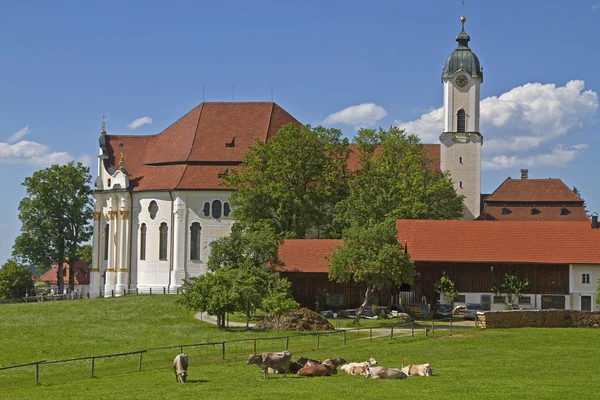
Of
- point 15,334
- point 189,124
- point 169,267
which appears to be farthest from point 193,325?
point 189,124

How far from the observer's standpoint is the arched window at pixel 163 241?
76.4m

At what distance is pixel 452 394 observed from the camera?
22625mm

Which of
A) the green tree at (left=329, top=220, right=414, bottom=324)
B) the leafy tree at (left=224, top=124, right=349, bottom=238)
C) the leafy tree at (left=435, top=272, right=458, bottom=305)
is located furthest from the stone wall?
the leafy tree at (left=224, top=124, right=349, bottom=238)

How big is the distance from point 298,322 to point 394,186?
80.6ft

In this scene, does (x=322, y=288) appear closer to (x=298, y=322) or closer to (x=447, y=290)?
(x=447, y=290)

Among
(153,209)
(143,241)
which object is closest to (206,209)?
(153,209)

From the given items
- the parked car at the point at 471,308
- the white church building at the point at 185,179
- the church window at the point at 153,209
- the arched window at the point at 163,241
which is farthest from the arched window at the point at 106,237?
the parked car at the point at 471,308

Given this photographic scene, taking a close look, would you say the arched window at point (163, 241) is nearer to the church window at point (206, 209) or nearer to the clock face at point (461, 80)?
the church window at point (206, 209)

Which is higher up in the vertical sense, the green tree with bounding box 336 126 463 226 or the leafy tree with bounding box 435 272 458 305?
the green tree with bounding box 336 126 463 226

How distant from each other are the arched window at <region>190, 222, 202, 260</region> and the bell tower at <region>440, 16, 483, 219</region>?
22919 mm

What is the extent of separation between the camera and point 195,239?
75688mm

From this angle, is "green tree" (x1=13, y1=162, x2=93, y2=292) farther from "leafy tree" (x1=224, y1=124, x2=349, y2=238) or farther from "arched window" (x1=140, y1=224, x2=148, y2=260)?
"leafy tree" (x1=224, y1=124, x2=349, y2=238)

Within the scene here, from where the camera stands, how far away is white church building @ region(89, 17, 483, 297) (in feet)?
248

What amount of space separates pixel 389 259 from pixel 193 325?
11.1 meters
